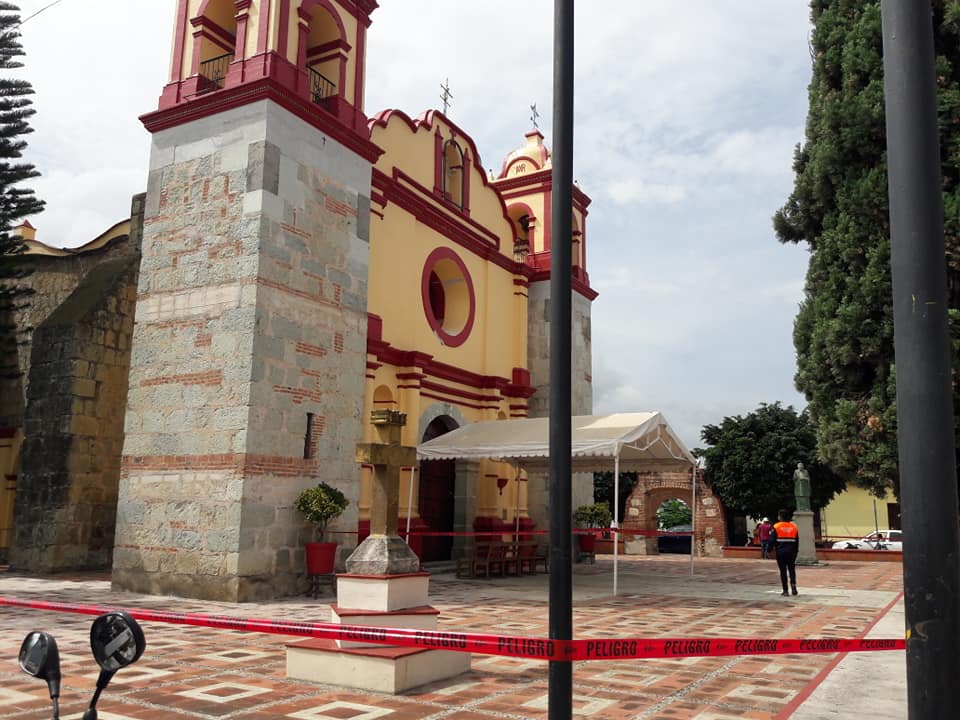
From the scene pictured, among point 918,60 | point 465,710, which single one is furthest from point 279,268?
point 918,60

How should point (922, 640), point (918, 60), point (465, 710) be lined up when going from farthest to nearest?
point (465, 710), point (918, 60), point (922, 640)

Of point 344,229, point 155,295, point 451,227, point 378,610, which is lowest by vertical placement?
point 378,610

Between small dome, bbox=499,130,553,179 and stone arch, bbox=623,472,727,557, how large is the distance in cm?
1335

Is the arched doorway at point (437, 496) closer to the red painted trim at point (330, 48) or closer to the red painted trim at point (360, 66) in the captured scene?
the red painted trim at point (360, 66)

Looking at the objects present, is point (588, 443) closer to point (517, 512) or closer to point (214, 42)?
point (517, 512)

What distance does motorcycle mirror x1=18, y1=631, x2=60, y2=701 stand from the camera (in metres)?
2.27

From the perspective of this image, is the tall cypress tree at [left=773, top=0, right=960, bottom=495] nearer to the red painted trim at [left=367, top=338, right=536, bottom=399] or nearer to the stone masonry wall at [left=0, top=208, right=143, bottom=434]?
the red painted trim at [left=367, top=338, right=536, bottom=399]

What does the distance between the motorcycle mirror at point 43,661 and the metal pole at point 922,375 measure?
95.8 inches

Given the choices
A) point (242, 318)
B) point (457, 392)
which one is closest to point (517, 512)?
point (457, 392)

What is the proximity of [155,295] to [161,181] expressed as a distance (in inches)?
70.2

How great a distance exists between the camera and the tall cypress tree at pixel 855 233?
1045 centimetres

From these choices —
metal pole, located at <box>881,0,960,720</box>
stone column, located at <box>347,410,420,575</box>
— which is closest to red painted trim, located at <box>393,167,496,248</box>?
stone column, located at <box>347,410,420,575</box>

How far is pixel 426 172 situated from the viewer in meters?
16.6

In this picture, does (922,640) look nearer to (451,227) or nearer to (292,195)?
(292,195)
